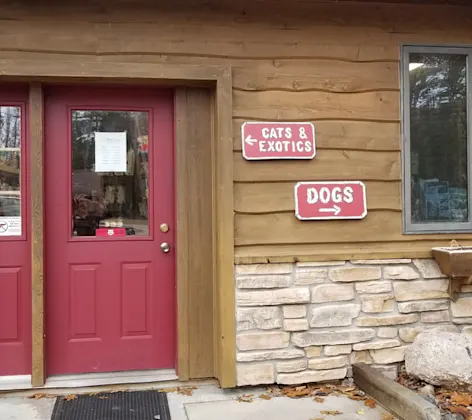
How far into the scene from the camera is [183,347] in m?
3.96

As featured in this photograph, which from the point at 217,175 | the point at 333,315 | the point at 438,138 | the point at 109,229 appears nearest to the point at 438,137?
the point at 438,138

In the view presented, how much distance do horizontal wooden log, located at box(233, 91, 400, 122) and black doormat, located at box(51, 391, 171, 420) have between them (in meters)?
1.95

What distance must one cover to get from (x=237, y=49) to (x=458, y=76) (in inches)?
64.1

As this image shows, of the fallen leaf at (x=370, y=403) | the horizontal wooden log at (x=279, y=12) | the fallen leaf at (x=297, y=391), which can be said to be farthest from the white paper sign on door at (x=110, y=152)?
the fallen leaf at (x=370, y=403)

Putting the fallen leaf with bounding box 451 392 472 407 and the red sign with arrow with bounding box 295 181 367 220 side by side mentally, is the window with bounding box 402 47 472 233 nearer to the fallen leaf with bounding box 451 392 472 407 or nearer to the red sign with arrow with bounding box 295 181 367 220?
the red sign with arrow with bounding box 295 181 367 220

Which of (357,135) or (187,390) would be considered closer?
(187,390)

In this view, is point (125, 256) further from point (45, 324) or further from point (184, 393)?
point (184, 393)

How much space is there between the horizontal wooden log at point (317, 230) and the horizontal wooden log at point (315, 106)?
0.67m

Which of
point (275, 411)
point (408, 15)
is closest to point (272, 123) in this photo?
point (408, 15)

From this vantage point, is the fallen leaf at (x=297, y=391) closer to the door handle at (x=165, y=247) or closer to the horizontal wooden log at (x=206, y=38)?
the door handle at (x=165, y=247)

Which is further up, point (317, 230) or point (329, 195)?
point (329, 195)

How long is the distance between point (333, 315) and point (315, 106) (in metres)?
1.44

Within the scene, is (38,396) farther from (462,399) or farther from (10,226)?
(462,399)

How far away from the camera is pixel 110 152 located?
399 centimetres
